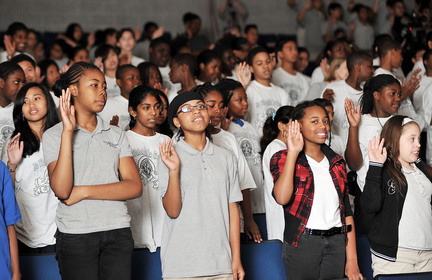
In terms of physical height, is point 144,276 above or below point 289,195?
below

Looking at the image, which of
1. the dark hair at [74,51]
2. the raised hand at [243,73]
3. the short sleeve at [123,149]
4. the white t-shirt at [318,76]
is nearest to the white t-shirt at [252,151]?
the raised hand at [243,73]

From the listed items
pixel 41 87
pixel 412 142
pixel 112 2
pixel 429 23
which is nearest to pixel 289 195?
pixel 412 142

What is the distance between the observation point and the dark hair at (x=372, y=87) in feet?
14.1

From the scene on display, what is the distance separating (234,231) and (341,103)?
7.98 feet

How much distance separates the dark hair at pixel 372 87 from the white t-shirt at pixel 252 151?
858 millimetres

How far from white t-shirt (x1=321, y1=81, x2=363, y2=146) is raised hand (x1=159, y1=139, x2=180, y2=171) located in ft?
7.86

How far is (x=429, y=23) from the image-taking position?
8.07 meters

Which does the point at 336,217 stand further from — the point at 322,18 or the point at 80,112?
the point at 322,18

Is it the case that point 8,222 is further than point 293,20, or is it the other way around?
point 293,20

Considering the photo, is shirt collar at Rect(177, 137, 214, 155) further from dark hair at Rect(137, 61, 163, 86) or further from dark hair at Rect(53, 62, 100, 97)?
dark hair at Rect(137, 61, 163, 86)

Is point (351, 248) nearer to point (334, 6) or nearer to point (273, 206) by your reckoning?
point (273, 206)

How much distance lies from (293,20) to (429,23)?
283 cm

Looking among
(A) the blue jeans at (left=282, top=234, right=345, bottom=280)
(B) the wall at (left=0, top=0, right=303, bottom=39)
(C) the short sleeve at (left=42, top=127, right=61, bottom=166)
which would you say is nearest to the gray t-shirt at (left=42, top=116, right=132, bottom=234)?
(C) the short sleeve at (left=42, top=127, right=61, bottom=166)

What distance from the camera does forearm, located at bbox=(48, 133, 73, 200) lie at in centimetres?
277
